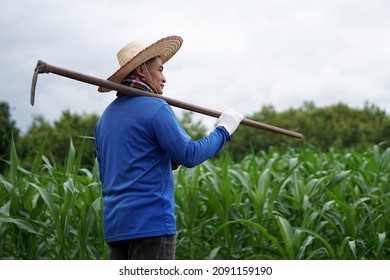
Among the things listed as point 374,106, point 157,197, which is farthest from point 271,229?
point 374,106

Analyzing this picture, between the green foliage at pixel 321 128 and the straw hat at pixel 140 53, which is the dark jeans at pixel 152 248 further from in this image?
the green foliage at pixel 321 128

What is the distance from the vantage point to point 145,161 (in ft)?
8.38

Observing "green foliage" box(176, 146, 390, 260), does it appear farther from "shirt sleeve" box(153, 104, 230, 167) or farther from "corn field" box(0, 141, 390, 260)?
"shirt sleeve" box(153, 104, 230, 167)

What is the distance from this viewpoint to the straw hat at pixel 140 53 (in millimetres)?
2660

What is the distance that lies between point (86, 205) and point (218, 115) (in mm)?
1136

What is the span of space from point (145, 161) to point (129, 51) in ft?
1.80

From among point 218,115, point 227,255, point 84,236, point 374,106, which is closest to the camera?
point 218,115

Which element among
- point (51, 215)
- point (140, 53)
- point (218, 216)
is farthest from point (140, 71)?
point (218, 216)

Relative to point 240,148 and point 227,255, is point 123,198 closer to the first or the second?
point 227,255

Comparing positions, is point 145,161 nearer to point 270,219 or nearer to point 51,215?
point 51,215

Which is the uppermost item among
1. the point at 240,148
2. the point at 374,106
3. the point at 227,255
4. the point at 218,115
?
the point at 374,106

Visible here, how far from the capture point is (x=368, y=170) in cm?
540

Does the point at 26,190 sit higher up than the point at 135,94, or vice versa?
the point at 135,94

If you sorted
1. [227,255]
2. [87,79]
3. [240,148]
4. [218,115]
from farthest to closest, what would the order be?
1. [240,148]
2. [227,255]
3. [218,115]
4. [87,79]
